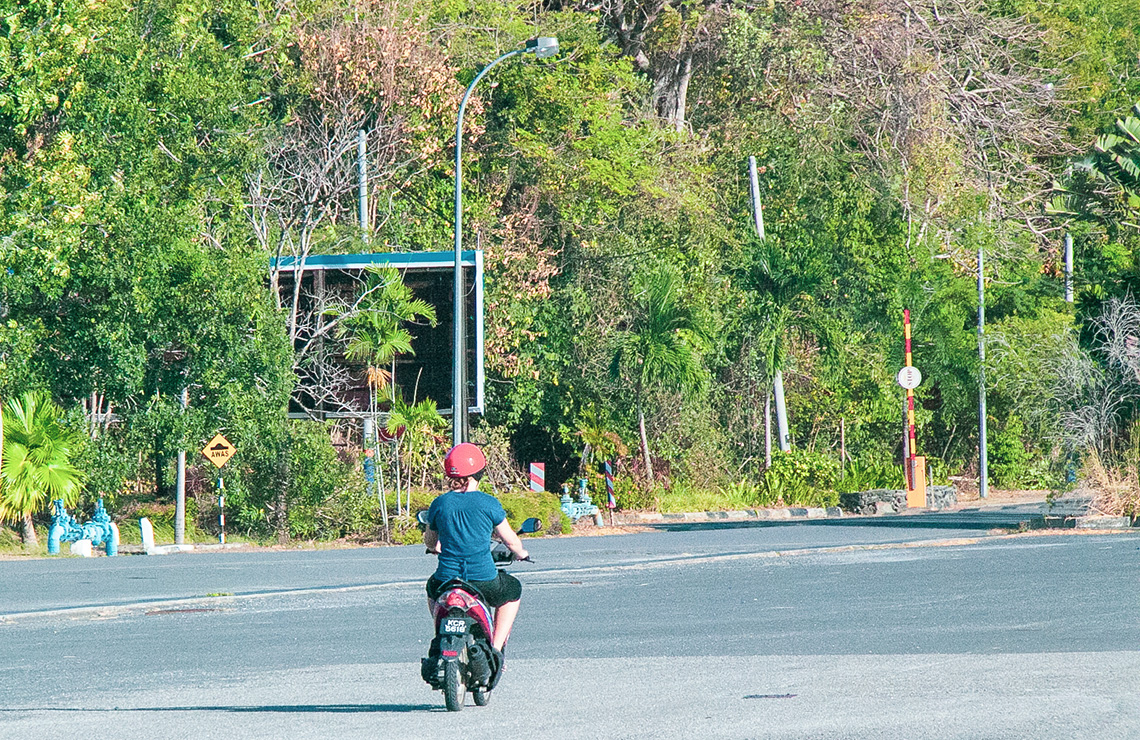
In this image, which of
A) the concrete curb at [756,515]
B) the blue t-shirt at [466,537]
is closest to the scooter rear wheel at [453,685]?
the blue t-shirt at [466,537]

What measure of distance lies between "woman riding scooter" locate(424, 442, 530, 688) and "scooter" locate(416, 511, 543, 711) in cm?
9

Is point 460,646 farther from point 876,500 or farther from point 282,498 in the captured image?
point 876,500

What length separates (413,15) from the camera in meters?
36.5

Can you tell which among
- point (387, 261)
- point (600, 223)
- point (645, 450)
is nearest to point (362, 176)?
point (387, 261)

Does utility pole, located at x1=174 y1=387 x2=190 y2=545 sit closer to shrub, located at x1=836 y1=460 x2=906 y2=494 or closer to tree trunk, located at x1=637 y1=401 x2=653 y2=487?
tree trunk, located at x1=637 y1=401 x2=653 y2=487

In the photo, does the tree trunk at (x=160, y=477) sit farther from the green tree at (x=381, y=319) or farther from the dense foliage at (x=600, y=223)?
the green tree at (x=381, y=319)

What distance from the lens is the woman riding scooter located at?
370 inches

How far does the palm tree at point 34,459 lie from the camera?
26.5m

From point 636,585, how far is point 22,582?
297 inches

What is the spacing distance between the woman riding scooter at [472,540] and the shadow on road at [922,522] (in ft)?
64.4

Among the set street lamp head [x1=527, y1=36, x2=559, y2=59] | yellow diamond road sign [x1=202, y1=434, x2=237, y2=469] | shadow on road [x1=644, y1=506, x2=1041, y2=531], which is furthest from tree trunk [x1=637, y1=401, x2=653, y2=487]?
yellow diamond road sign [x1=202, y1=434, x2=237, y2=469]

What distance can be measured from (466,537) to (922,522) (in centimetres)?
2339

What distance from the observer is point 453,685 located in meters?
9.10

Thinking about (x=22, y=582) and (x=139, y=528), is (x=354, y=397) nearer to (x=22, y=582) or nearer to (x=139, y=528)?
(x=139, y=528)
